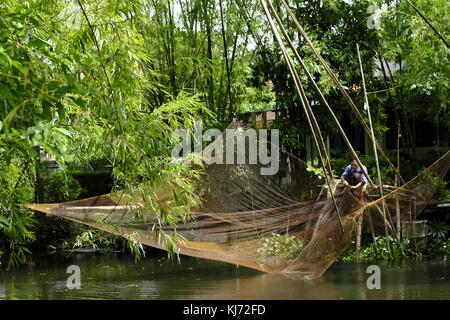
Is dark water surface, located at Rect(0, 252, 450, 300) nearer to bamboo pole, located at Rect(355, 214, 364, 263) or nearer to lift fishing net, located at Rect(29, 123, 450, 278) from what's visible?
bamboo pole, located at Rect(355, 214, 364, 263)

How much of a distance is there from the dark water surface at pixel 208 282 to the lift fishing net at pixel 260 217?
44 cm

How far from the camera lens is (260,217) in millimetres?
5438

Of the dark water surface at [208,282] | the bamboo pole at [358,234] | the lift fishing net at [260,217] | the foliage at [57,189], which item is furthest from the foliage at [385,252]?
the foliage at [57,189]

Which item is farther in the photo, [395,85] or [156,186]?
[395,85]

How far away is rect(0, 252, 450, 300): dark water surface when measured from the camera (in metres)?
5.37

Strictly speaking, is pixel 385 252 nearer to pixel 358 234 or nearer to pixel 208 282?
pixel 358 234

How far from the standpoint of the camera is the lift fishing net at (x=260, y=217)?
4.75 meters

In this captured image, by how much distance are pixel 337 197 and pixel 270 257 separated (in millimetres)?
881

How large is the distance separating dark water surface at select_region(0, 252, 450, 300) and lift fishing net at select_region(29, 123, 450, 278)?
1.46ft

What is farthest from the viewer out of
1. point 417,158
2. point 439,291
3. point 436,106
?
point 417,158

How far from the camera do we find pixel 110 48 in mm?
3217

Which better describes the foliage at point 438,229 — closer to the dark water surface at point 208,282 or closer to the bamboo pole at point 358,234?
the dark water surface at point 208,282
